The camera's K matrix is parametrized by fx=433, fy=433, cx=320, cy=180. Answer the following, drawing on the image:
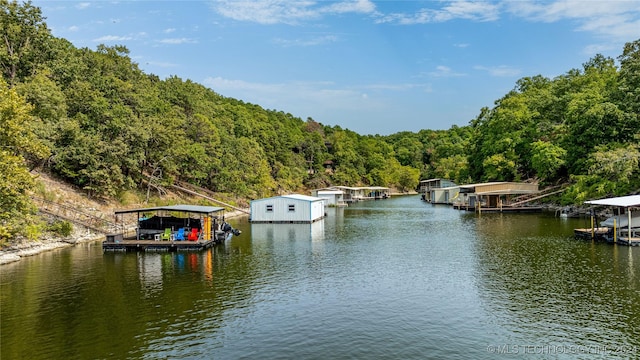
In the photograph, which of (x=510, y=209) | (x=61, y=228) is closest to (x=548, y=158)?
(x=510, y=209)

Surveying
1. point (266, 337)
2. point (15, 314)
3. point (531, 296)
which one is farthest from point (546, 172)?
point (15, 314)

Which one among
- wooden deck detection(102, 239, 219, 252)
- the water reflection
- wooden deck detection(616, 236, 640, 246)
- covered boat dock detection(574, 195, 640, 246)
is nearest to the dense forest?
wooden deck detection(102, 239, 219, 252)

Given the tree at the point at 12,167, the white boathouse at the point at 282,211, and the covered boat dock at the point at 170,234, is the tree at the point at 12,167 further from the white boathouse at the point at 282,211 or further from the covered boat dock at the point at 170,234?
the white boathouse at the point at 282,211

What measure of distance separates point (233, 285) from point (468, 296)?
10.7m

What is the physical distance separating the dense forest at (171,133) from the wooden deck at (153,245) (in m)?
5.05

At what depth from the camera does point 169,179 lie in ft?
174

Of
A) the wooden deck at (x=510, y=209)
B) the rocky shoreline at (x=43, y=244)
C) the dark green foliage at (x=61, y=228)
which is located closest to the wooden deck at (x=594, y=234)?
the wooden deck at (x=510, y=209)

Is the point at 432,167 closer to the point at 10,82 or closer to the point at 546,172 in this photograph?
the point at 546,172

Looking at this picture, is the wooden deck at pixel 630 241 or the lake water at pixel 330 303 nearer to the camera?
the lake water at pixel 330 303

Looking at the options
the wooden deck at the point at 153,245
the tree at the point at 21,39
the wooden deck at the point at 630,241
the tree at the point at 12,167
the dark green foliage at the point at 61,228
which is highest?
the tree at the point at 21,39

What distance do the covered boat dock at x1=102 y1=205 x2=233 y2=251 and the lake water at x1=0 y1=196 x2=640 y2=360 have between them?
4.98ft

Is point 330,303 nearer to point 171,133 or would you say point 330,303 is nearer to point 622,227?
point 622,227

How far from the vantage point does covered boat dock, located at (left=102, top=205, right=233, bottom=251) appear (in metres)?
30.4

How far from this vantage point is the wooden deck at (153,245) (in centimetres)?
3020
